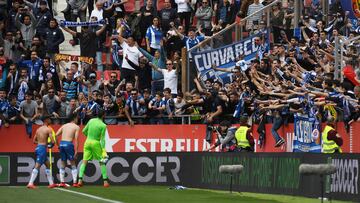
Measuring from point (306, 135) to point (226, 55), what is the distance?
661cm

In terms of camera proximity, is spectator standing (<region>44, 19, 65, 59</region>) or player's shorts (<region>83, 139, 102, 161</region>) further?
spectator standing (<region>44, 19, 65, 59</region>)

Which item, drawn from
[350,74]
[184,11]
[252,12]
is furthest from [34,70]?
[350,74]

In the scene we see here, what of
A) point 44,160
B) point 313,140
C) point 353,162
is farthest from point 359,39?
point 44,160

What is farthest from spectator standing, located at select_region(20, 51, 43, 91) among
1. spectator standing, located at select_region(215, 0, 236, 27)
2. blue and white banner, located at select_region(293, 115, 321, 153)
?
blue and white banner, located at select_region(293, 115, 321, 153)

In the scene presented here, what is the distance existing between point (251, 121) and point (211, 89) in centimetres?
206

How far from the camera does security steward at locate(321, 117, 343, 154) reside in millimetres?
23891

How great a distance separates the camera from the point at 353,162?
22.1 metres

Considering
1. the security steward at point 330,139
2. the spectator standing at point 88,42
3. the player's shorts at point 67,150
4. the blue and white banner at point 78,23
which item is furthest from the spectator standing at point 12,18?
the security steward at point 330,139

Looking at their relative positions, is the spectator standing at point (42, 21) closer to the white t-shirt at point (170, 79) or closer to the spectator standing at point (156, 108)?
the white t-shirt at point (170, 79)

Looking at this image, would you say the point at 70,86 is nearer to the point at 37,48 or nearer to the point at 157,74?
the point at 37,48

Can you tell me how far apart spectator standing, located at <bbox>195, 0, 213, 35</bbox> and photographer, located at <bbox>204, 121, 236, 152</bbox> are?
5.91 m

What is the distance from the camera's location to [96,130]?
1196 inches

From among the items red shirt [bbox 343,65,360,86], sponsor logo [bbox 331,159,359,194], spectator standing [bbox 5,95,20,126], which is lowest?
sponsor logo [bbox 331,159,359,194]

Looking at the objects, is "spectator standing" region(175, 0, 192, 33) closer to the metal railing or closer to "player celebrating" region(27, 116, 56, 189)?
"player celebrating" region(27, 116, 56, 189)
